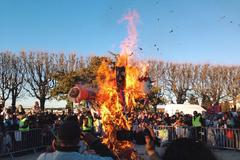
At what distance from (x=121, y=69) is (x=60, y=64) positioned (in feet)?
112

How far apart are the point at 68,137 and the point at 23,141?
1344 centimetres

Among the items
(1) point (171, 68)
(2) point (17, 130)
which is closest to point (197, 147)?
(2) point (17, 130)

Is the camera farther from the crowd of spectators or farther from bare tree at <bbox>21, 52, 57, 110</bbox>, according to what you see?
bare tree at <bbox>21, 52, 57, 110</bbox>

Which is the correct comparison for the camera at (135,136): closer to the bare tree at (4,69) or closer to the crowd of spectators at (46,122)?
the crowd of spectators at (46,122)

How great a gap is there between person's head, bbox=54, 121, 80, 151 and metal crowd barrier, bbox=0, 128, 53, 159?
11.4 meters

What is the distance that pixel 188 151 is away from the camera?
2.32m

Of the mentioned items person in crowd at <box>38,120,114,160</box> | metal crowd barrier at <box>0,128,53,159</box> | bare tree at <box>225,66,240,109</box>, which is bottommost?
metal crowd barrier at <box>0,128,53,159</box>

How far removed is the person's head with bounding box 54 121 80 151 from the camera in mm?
3639

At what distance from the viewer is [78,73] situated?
119ft

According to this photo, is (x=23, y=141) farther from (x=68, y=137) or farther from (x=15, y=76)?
(x=15, y=76)

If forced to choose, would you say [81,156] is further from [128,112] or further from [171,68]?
[171,68]

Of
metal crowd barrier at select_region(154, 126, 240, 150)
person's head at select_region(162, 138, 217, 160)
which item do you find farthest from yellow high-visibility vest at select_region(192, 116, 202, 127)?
person's head at select_region(162, 138, 217, 160)

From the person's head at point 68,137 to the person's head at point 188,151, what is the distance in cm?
142

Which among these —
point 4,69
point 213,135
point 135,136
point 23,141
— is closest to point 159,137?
point 213,135
